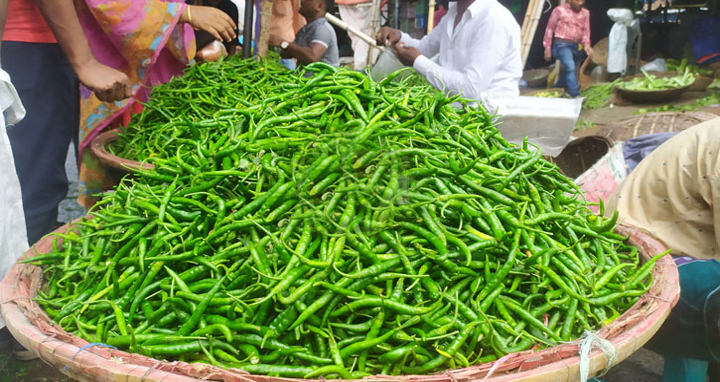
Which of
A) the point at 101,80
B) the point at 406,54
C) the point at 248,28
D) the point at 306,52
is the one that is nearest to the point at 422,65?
the point at 406,54

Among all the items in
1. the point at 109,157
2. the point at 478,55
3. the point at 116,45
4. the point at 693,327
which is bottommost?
the point at 693,327

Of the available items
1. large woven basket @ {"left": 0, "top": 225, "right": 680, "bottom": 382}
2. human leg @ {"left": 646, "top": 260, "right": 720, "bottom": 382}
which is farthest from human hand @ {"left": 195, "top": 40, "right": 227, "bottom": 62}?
human leg @ {"left": 646, "top": 260, "right": 720, "bottom": 382}

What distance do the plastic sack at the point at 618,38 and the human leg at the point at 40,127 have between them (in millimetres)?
9119

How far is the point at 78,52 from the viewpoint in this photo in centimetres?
275

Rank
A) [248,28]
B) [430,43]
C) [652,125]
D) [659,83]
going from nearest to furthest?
[248,28]
[430,43]
[652,125]
[659,83]

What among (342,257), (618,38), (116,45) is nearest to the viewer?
(342,257)

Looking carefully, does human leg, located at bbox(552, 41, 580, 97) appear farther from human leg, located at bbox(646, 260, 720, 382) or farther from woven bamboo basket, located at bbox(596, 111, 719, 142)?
human leg, located at bbox(646, 260, 720, 382)

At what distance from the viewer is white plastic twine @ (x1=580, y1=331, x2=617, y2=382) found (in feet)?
4.25

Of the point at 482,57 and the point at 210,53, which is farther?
the point at 210,53

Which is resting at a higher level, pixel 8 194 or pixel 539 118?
pixel 8 194

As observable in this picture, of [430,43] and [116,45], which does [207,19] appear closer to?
[116,45]

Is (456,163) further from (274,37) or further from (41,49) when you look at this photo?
(274,37)

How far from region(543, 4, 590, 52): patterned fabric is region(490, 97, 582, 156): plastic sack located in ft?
18.4

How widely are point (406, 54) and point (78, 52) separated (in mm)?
2486
